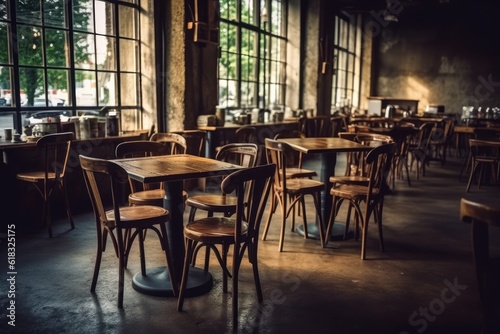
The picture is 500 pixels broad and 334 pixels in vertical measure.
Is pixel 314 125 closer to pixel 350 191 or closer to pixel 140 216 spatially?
pixel 350 191

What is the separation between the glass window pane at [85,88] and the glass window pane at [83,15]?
1.61 ft

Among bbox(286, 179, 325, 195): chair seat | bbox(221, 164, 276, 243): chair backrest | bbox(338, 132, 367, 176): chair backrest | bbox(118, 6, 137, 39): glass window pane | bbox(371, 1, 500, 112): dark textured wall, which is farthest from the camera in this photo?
bbox(371, 1, 500, 112): dark textured wall

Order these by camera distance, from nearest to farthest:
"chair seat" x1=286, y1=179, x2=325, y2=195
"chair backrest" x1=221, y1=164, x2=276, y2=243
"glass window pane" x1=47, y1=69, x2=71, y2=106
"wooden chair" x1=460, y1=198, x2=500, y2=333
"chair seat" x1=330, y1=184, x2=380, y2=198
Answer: "wooden chair" x1=460, y1=198, x2=500, y2=333 < "chair backrest" x1=221, y1=164, x2=276, y2=243 < "chair seat" x1=330, y1=184, x2=380, y2=198 < "chair seat" x1=286, y1=179, x2=325, y2=195 < "glass window pane" x1=47, y1=69, x2=71, y2=106

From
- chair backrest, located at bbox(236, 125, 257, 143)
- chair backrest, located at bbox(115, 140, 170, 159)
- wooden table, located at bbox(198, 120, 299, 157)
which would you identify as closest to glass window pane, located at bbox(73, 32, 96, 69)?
wooden table, located at bbox(198, 120, 299, 157)

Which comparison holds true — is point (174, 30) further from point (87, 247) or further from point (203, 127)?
Answer: point (87, 247)

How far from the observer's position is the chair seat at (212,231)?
2.61 meters

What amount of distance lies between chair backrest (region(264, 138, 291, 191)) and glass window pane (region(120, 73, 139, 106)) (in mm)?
2418

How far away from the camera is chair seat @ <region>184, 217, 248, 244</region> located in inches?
103

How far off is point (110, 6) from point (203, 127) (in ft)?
5.95

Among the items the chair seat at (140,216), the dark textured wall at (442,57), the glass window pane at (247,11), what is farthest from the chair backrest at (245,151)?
the dark textured wall at (442,57)

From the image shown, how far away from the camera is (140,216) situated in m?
2.85

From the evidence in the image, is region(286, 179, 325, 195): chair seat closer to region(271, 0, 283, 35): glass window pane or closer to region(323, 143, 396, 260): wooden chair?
region(323, 143, 396, 260): wooden chair

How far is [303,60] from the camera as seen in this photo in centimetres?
963

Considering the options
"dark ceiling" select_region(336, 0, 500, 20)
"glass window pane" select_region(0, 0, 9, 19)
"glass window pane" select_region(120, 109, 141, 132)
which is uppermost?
"dark ceiling" select_region(336, 0, 500, 20)
